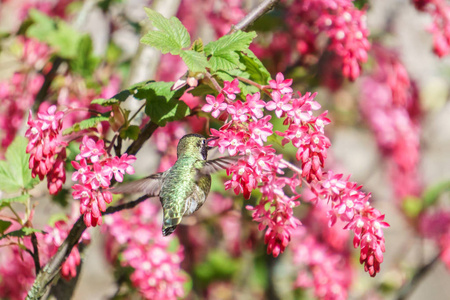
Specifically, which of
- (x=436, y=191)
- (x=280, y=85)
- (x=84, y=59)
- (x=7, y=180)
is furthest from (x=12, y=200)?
(x=436, y=191)

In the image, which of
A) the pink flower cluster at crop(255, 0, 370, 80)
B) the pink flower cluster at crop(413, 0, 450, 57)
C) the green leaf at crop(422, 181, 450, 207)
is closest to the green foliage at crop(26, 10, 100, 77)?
the pink flower cluster at crop(255, 0, 370, 80)

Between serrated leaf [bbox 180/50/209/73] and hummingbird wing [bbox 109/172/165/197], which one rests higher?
serrated leaf [bbox 180/50/209/73]

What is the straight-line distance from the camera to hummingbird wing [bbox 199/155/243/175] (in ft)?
4.40

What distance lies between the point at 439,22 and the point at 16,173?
6.36 ft

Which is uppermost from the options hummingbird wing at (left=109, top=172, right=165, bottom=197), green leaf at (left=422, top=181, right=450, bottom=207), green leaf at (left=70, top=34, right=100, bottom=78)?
hummingbird wing at (left=109, top=172, right=165, bottom=197)

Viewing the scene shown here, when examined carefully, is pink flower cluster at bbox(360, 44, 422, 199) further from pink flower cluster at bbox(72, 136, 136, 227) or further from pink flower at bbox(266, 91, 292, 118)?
pink flower cluster at bbox(72, 136, 136, 227)

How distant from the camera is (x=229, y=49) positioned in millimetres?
1384

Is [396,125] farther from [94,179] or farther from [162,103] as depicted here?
[94,179]

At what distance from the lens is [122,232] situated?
2.47 meters

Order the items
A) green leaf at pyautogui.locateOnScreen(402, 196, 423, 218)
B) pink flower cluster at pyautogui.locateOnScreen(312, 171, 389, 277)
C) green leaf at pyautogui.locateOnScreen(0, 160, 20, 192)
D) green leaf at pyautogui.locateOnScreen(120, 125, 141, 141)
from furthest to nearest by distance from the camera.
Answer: green leaf at pyautogui.locateOnScreen(402, 196, 423, 218)
green leaf at pyautogui.locateOnScreen(0, 160, 20, 192)
green leaf at pyautogui.locateOnScreen(120, 125, 141, 141)
pink flower cluster at pyautogui.locateOnScreen(312, 171, 389, 277)

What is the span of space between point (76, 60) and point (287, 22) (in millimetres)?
1099

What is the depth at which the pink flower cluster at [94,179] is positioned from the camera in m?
1.34

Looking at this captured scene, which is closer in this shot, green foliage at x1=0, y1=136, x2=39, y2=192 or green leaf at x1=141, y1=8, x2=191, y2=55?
green leaf at x1=141, y1=8, x2=191, y2=55

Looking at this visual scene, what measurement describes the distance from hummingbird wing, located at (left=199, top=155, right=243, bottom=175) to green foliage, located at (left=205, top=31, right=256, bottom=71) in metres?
0.24
